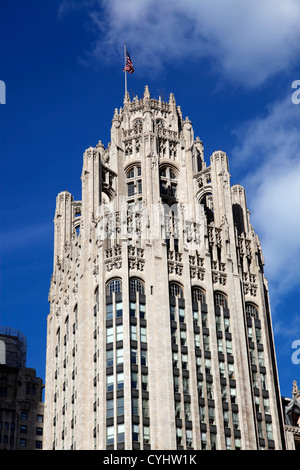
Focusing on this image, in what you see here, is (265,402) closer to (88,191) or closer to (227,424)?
(227,424)

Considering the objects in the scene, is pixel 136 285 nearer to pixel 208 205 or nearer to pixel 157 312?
pixel 157 312

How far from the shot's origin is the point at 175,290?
147500 millimetres

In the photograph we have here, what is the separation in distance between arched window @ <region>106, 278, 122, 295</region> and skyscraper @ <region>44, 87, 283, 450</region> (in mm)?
184

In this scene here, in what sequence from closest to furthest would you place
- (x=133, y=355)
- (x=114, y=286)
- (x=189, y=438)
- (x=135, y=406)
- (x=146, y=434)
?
1. (x=146, y=434)
2. (x=135, y=406)
3. (x=189, y=438)
4. (x=133, y=355)
5. (x=114, y=286)

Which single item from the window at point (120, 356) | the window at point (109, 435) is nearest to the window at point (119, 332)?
the window at point (120, 356)

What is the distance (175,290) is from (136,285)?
5.83 meters

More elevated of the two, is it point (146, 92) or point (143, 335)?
point (146, 92)

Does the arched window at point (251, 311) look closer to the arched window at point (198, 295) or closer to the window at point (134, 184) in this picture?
the arched window at point (198, 295)

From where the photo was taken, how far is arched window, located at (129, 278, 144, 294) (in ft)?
477

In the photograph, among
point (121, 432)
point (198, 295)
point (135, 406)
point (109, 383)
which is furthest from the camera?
point (198, 295)

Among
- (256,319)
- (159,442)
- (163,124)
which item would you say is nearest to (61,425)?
(159,442)

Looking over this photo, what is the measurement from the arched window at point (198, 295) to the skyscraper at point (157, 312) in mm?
240

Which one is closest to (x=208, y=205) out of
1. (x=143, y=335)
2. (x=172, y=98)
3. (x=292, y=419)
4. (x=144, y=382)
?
(x=172, y=98)

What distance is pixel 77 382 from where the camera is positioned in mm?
141125
